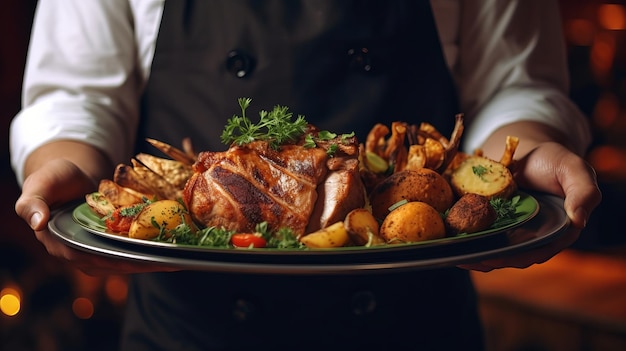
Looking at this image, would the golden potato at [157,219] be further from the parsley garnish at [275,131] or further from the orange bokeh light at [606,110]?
the orange bokeh light at [606,110]

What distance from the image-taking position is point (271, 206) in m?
1.32

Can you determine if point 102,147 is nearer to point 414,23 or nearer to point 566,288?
point 414,23

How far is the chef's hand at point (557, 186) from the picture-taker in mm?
1453

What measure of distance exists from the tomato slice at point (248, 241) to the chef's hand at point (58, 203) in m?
0.20

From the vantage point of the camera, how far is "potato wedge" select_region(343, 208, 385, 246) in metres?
1.23

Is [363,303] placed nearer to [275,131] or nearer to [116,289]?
[275,131]

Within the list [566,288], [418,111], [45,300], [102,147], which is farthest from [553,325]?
[45,300]

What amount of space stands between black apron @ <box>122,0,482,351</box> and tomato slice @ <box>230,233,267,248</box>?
534 mm

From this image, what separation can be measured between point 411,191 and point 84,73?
1060mm

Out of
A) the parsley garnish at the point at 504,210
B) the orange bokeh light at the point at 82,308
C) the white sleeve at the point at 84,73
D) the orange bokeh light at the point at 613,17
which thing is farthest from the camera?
the orange bokeh light at the point at 613,17

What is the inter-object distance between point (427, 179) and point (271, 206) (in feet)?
1.04

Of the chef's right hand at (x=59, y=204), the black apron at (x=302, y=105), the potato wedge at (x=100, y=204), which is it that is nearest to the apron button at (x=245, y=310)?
the black apron at (x=302, y=105)

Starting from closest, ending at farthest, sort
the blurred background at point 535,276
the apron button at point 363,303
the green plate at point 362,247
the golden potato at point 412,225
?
the green plate at point 362,247 < the golden potato at point 412,225 < the apron button at point 363,303 < the blurred background at point 535,276

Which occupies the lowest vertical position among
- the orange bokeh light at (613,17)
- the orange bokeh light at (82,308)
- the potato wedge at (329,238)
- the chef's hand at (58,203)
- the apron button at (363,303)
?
the orange bokeh light at (82,308)
